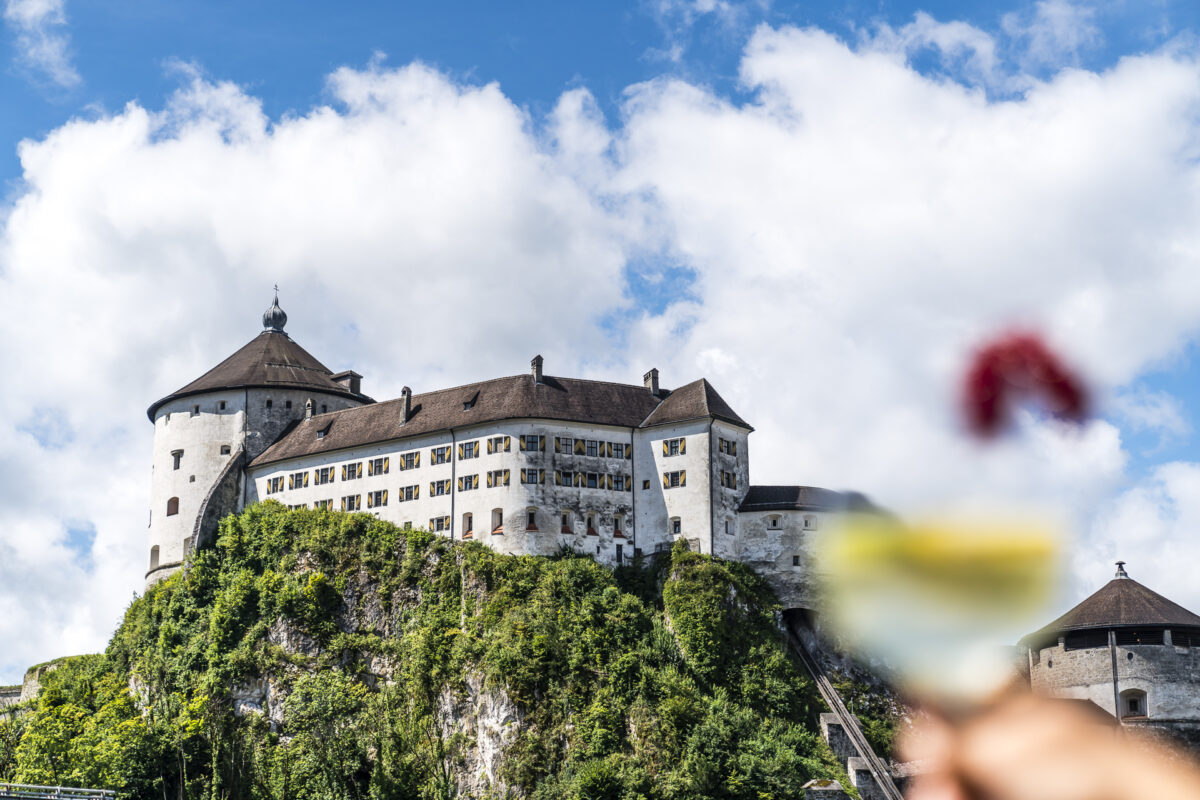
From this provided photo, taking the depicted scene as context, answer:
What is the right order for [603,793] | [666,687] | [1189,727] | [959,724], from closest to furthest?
[959,724]
[603,793]
[666,687]
[1189,727]

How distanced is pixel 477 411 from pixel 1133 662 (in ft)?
126

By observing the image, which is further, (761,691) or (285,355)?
(285,355)

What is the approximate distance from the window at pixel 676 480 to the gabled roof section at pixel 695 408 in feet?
10.00

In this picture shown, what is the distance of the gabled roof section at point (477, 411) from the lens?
74938 mm

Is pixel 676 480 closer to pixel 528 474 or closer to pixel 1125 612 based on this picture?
pixel 528 474

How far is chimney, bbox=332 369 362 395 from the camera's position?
89.6 metres

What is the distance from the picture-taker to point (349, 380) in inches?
3543

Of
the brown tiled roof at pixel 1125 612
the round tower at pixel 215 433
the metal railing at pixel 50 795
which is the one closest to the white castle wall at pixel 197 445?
the round tower at pixel 215 433

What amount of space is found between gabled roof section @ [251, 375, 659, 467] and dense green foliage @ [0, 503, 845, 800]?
5003mm

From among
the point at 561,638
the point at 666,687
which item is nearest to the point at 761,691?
the point at 666,687

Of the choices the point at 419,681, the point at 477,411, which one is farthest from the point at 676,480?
the point at 419,681

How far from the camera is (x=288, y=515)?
77188mm

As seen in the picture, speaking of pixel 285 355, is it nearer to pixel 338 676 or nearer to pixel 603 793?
pixel 338 676

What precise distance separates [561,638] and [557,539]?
7.50m
